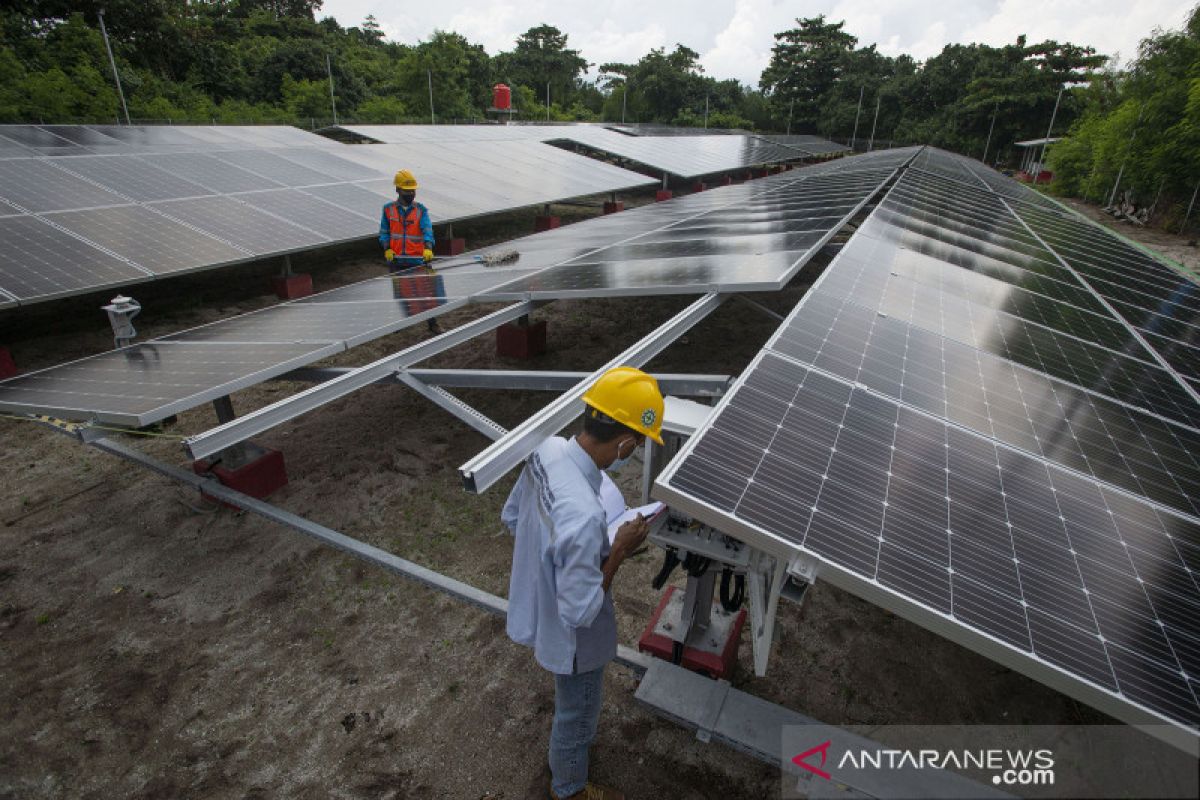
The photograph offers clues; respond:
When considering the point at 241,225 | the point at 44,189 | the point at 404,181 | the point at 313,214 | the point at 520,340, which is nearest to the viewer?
the point at 404,181

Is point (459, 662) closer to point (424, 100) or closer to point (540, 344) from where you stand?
point (540, 344)

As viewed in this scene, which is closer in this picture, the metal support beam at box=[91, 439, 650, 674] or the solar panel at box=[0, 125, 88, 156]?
the metal support beam at box=[91, 439, 650, 674]

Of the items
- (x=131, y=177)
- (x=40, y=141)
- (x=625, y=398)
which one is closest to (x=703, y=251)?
(x=625, y=398)

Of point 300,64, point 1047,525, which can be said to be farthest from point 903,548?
point 300,64

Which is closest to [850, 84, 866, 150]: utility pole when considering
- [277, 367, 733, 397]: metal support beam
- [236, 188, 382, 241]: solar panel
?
[236, 188, 382, 241]: solar panel

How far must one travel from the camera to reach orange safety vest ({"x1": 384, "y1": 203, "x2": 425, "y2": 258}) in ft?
32.0

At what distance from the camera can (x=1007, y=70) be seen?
62344mm

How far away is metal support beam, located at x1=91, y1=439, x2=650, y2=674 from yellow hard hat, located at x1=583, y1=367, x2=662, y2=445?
7.76 feet

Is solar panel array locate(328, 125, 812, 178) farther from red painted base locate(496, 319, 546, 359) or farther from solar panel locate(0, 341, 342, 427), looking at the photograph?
solar panel locate(0, 341, 342, 427)

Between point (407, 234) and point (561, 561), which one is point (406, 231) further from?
point (561, 561)

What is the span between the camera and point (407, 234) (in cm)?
987

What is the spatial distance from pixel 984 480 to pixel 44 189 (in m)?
15.0

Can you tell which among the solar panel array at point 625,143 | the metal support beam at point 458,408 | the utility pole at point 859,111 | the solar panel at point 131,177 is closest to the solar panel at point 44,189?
the solar panel at point 131,177

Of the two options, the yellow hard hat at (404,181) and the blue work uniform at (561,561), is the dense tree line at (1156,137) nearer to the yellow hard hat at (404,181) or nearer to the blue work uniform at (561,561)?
the yellow hard hat at (404,181)
